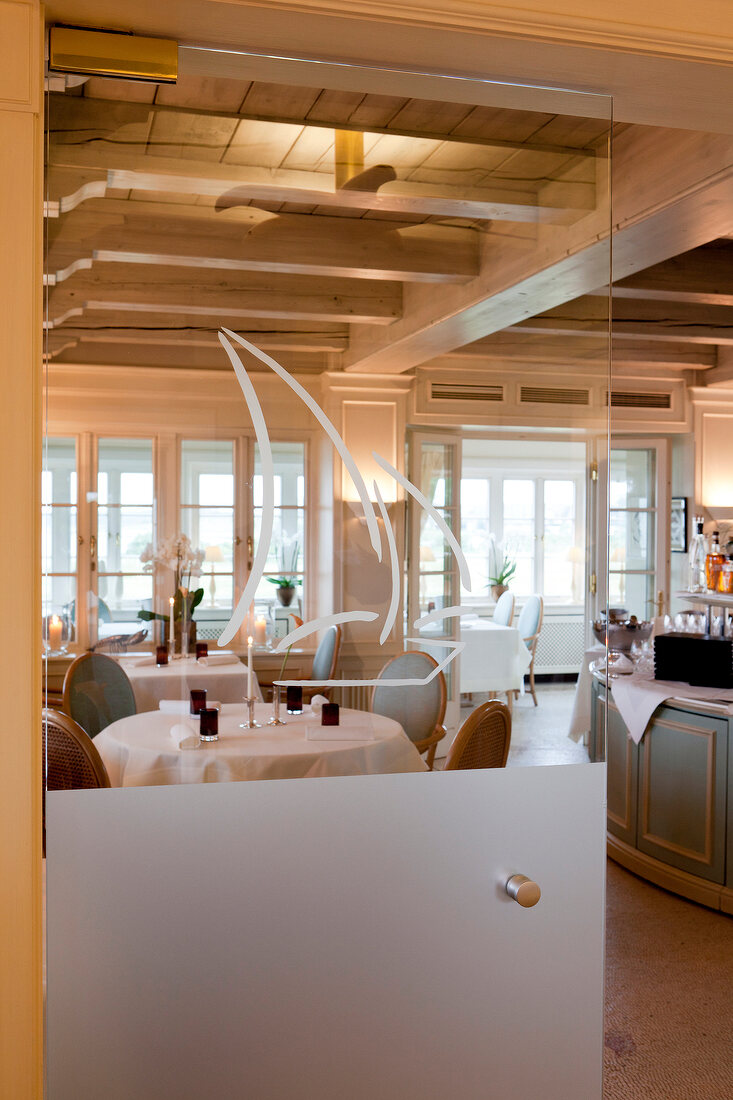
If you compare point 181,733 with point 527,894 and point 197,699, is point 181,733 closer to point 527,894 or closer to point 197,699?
point 197,699

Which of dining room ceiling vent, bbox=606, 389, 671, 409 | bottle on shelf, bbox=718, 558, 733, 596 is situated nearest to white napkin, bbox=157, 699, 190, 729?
bottle on shelf, bbox=718, 558, 733, 596

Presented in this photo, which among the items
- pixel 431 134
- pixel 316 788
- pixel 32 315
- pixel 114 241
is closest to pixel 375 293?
pixel 431 134

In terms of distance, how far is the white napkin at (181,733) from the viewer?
1442 millimetres

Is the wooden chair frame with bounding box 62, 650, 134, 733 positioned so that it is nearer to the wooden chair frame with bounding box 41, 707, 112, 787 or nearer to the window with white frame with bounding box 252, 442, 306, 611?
the wooden chair frame with bounding box 41, 707, 112, 787

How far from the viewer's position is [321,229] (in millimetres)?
1490

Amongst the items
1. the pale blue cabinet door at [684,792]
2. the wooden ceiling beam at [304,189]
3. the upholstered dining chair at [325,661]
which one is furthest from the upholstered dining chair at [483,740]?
the pale blue cabinet door at [684,792]

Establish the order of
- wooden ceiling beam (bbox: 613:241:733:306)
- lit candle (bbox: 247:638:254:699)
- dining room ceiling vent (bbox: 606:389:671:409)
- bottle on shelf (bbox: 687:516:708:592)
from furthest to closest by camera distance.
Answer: dining room ceiling vent (bbox: 606:389:671:409) → bottle on shelf (bbox: 687:516:708:592) → wooden ceiling beam (bbox: 613:241:733:306) → lit candle (bbox: 247:638:254:699)

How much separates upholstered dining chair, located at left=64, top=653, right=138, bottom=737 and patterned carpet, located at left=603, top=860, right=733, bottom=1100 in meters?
1.81

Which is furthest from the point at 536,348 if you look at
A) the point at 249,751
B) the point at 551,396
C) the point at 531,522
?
the point at 249,751

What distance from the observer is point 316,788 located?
4.97ft

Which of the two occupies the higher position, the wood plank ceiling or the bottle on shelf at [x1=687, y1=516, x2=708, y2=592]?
the wood plank ceiling

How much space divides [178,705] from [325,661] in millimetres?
249

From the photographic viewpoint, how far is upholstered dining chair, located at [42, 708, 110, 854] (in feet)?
4.60

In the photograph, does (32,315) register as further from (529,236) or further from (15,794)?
Answer: (529,236)
